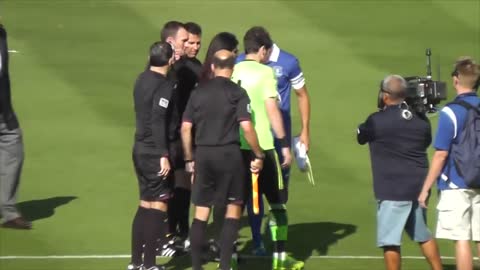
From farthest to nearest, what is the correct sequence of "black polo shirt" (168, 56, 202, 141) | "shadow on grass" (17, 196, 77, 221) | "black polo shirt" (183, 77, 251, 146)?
"shadow on grass" (17, 196, 77, 221)
"black polo shirt" (168, 56, 202, 141)
"black polo shirt" (183, 77, 251, 146)

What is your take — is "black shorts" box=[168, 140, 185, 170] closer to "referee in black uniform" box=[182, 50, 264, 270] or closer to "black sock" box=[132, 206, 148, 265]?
"black sock" box=[132, 206, 148, 265]

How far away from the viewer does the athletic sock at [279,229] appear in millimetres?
11852

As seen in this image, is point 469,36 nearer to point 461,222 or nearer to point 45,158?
point 45,158

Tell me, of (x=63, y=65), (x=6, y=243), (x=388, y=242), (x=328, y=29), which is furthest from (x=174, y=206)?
(x=328, y=29)

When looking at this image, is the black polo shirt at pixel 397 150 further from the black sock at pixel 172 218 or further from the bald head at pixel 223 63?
the black sock at pixel 172 218

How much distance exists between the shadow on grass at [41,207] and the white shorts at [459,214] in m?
4.76

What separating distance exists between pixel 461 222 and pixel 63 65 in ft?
31.8

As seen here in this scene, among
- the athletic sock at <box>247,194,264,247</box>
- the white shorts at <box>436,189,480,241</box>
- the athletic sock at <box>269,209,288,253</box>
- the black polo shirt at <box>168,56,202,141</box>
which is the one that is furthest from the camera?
the athletic sock at <box>247,194,264,247</box>

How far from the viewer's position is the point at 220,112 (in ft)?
36.1

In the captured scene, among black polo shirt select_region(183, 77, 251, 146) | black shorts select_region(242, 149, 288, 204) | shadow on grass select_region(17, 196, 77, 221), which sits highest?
black polo shirt select_region(183, 77, 251, 146)

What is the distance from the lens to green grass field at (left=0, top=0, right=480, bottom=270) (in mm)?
13023

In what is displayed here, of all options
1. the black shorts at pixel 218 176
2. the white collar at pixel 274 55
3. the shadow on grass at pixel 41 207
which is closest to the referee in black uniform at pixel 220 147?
the black shorts at pixel 218 176

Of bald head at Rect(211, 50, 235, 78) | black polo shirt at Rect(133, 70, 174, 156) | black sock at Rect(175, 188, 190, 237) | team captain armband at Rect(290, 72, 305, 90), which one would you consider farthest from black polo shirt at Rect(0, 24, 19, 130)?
team captain armband at Rect(290, 72, 305, 90)

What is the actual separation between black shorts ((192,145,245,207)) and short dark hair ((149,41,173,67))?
0.88 meters
